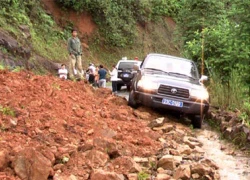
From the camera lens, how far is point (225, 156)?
25.5ft

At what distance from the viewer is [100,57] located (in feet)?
105

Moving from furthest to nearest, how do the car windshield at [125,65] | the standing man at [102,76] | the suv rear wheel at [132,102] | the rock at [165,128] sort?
the car windshield at [125,65], the standing man at [102,76], the suv rear wheel at [132,102], the rock at [165,128]

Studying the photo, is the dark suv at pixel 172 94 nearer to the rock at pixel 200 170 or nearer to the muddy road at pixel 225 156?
the muddy road at pixel 225 156

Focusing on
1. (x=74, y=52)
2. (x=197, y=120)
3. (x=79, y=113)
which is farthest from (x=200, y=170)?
(x=74, y=52)

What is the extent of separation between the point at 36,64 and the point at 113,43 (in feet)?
49.8

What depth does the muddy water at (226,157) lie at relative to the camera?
6.59 metres

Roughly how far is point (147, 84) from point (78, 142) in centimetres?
426

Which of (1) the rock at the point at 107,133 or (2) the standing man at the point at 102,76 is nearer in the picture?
(1) the rock at the point at 107,133

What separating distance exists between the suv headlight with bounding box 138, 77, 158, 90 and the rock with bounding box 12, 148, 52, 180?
5.57 meters

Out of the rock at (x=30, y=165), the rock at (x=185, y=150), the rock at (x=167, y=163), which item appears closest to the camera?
the rock at (x=30, y=165)

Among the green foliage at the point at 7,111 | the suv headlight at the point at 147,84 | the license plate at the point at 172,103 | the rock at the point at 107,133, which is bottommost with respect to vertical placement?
the license plate at the point at 172,103

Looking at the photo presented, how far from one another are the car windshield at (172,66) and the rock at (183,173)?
18.0ft

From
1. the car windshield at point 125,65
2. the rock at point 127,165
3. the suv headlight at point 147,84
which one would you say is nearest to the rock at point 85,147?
the rock at point 127,165

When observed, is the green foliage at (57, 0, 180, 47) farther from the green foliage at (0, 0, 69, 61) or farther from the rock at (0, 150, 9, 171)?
the rock at (0, 150, 9, 171)
